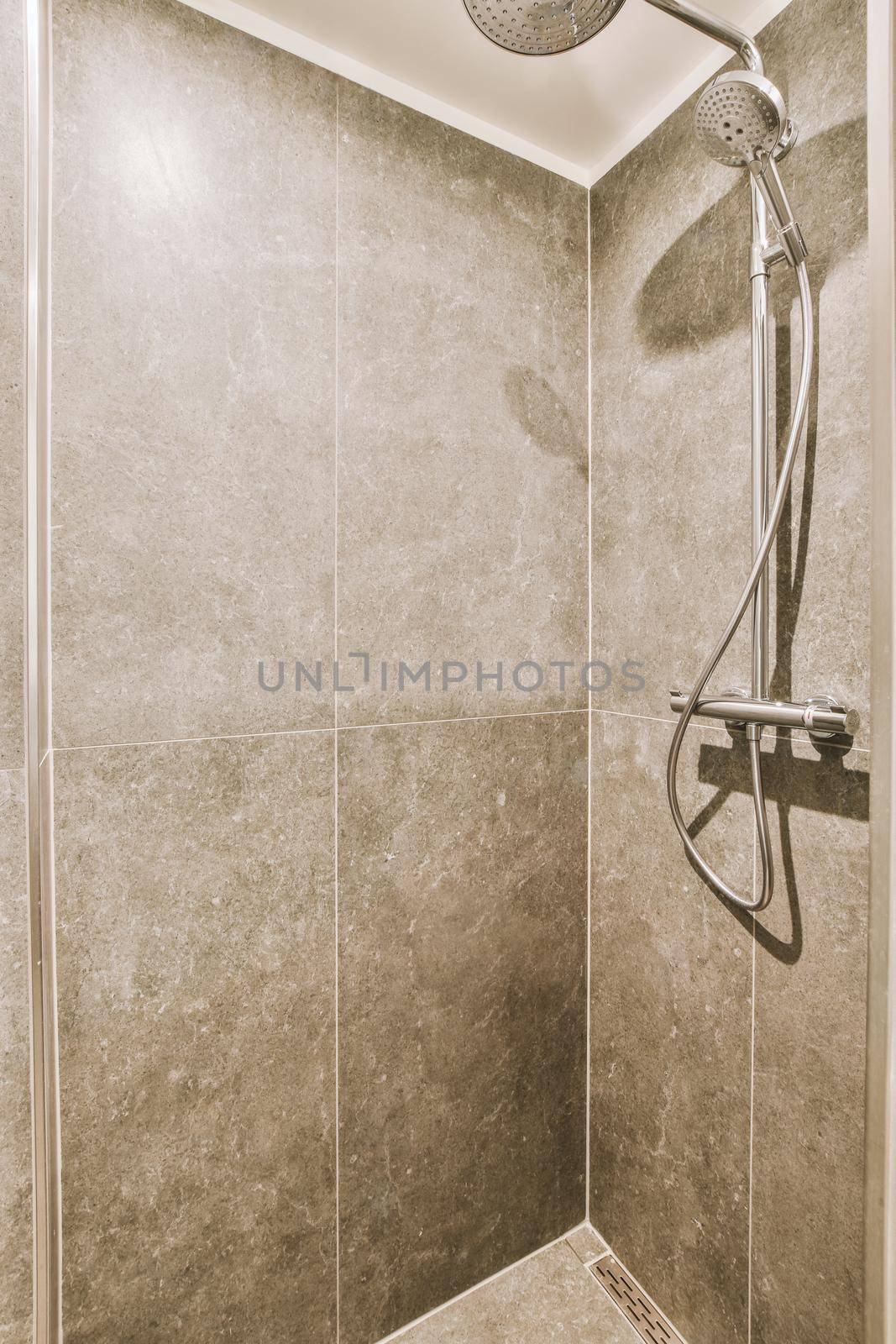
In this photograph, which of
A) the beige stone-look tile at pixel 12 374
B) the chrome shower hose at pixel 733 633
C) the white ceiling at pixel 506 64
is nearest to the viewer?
the beige stone-look tile at pixel 12 374

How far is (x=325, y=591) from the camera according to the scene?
1.01 meters

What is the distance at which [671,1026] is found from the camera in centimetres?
111

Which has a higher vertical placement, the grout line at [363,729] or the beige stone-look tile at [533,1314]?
the grout line at [363,729]

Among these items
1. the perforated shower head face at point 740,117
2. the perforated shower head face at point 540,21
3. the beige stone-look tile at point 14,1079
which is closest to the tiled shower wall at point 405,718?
the beige stone-look tile at point 14,1079

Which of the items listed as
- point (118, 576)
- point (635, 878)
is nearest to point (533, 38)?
point (118, 576)

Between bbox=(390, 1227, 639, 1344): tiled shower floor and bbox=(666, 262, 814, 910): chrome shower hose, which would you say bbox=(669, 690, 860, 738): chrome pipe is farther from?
bbox=(390, 1227, 639, 1344): tiled shower floor

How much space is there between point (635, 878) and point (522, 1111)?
1.65ft

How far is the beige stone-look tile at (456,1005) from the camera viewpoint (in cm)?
104

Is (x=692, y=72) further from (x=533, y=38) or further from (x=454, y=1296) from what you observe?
(x=454, y=1296)

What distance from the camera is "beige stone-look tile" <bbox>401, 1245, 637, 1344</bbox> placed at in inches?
42.5

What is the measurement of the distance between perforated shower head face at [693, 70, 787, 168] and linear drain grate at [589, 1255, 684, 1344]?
1.85m

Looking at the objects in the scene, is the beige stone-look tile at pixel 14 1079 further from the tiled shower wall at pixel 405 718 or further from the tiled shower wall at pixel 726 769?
the tiled shower wall at pixel 726 769

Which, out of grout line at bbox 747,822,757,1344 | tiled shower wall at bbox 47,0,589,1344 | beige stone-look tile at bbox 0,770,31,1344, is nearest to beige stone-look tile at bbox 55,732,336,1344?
tiled shower wall at bbox 47,0,589,1344

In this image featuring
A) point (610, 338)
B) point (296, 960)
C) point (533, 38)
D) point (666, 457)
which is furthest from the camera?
point (610, 338)
